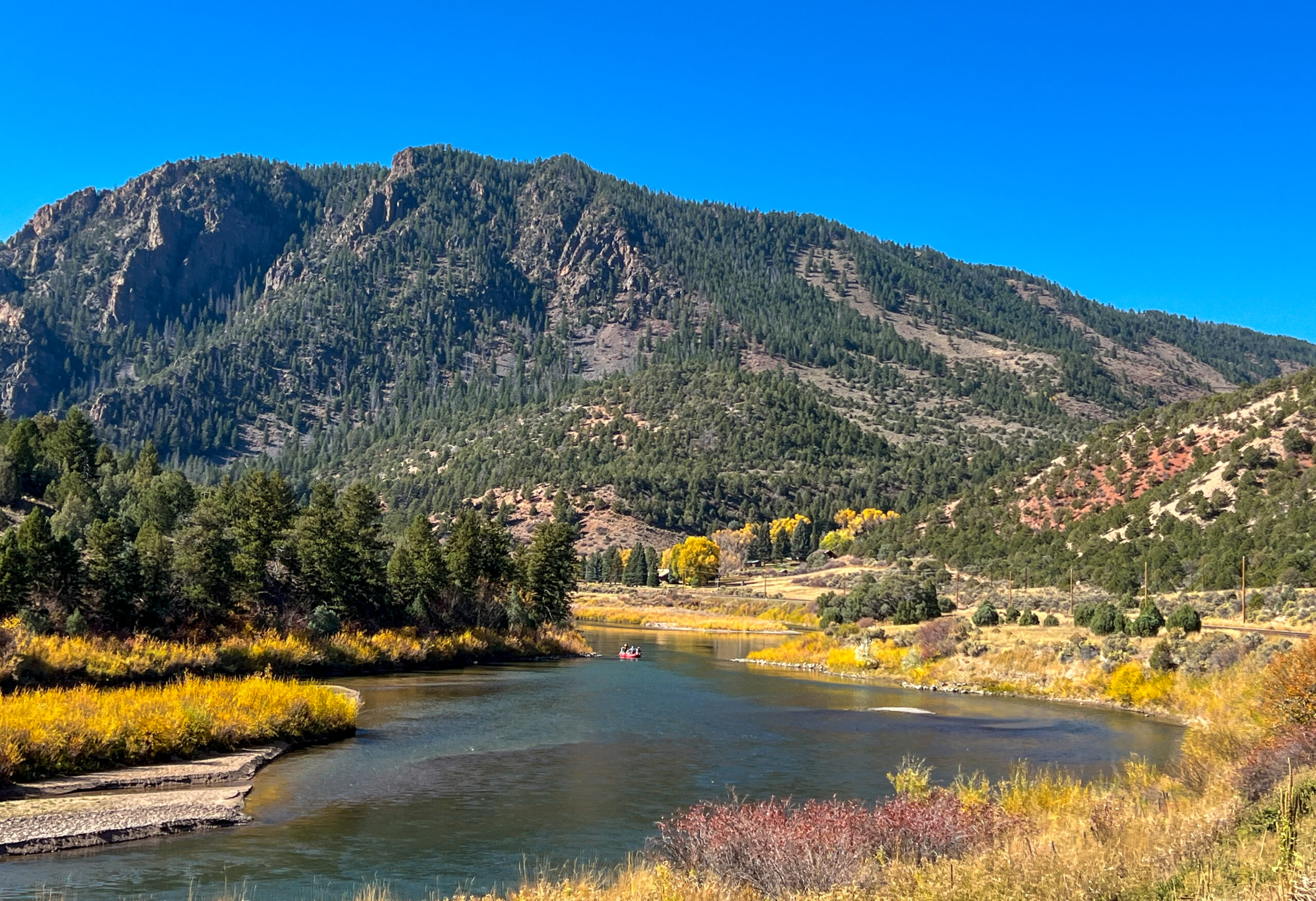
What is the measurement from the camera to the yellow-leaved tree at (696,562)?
14588 cm

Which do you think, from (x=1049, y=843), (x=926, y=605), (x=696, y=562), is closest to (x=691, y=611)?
(x=696, y=562)

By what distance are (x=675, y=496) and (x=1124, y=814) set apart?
171 m

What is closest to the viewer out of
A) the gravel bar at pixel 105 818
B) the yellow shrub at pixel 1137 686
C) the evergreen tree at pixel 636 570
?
the gravel bar at pixel 105 818

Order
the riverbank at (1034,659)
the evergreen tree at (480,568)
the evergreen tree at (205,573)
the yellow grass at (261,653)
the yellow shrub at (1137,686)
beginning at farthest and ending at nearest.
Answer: the evergreen tree at (480,568)
the evergreen tree at (205,573)
the yellow shrub at (1137,686)
the riverbank at (1034,659)
the yellow grass at (261,653)

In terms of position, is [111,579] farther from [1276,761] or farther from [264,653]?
[1276,761]

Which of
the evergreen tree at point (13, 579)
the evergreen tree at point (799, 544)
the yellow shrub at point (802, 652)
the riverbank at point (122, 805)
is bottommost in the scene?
the yellow shrub at point (802, 652)

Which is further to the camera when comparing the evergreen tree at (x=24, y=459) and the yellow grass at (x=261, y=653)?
the evergreen tree at (x=24, y=459)

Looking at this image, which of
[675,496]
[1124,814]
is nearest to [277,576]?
[1124,814]

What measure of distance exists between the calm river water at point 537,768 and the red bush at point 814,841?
460 centimetres

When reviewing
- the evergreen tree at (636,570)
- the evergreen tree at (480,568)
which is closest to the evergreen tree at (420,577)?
the evergreen tree at (480,568)

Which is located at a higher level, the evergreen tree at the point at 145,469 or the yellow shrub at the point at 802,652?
the evergreen tree at the point at 145,469

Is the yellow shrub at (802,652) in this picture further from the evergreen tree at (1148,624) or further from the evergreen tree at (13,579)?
the evergreen tree at (13,579)

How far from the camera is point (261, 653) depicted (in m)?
49.1

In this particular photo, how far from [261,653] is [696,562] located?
3968 inches
